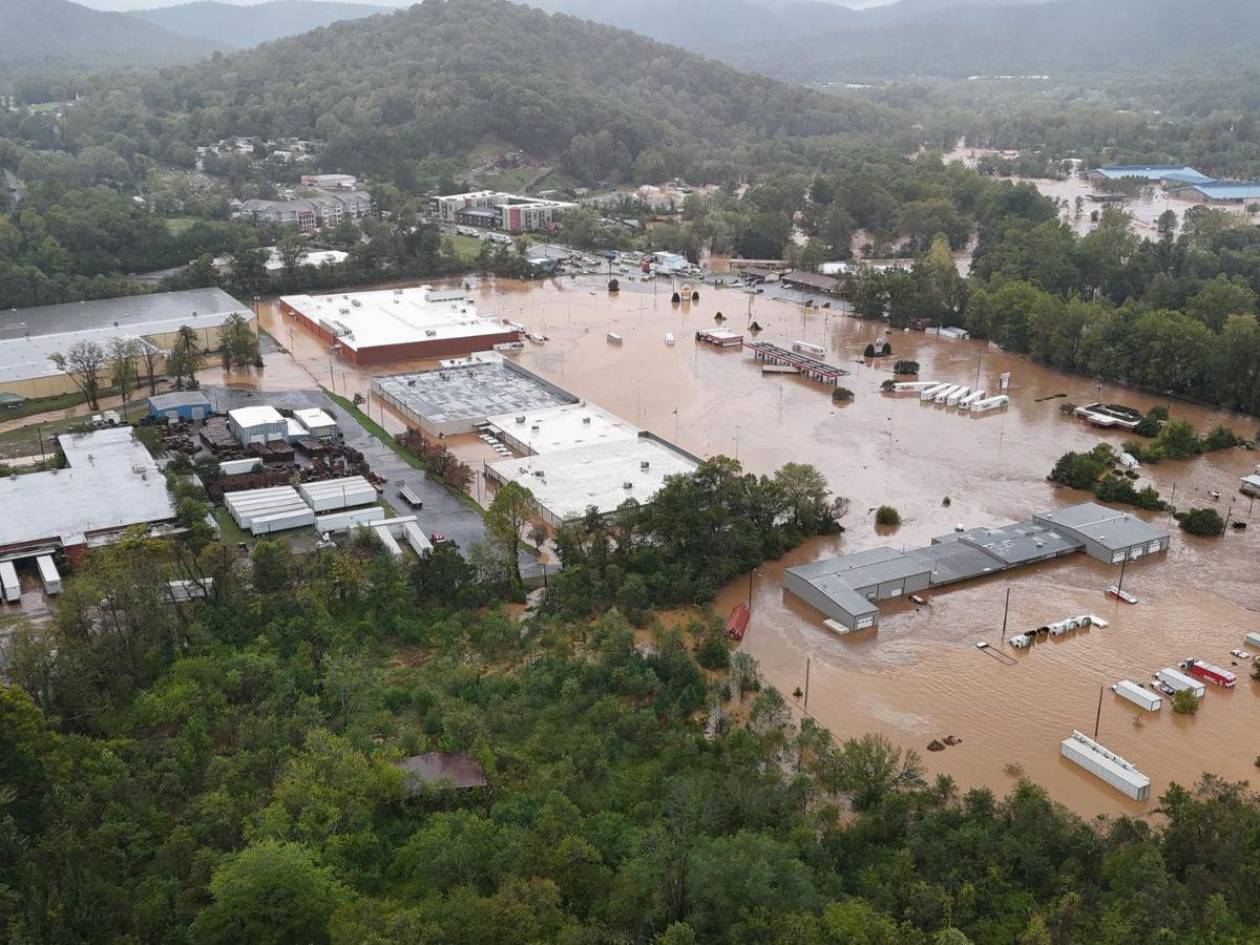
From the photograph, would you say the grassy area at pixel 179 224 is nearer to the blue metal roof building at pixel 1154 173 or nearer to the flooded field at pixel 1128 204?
the flooded field at pixel 1128 204

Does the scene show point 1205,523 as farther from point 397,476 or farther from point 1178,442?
point 397,476

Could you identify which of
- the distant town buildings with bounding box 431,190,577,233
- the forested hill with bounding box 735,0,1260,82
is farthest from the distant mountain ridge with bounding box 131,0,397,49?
the distant town buildings with bounding box 431,190,577,233

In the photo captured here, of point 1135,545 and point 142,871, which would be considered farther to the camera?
point 1135,545

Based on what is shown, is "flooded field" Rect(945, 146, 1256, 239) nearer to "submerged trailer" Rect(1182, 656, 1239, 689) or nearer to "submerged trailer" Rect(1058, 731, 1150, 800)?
"submerged trailer" Rect(1182, 656, 1239, 689)

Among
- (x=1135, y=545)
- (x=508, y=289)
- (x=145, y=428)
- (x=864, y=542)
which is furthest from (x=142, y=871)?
(x=508, y=289)

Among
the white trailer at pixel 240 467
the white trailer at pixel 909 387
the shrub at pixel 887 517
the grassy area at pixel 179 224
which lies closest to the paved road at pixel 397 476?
the white trailer at pixel 240 467

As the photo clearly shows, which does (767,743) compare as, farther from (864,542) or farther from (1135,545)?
(1135,545)
